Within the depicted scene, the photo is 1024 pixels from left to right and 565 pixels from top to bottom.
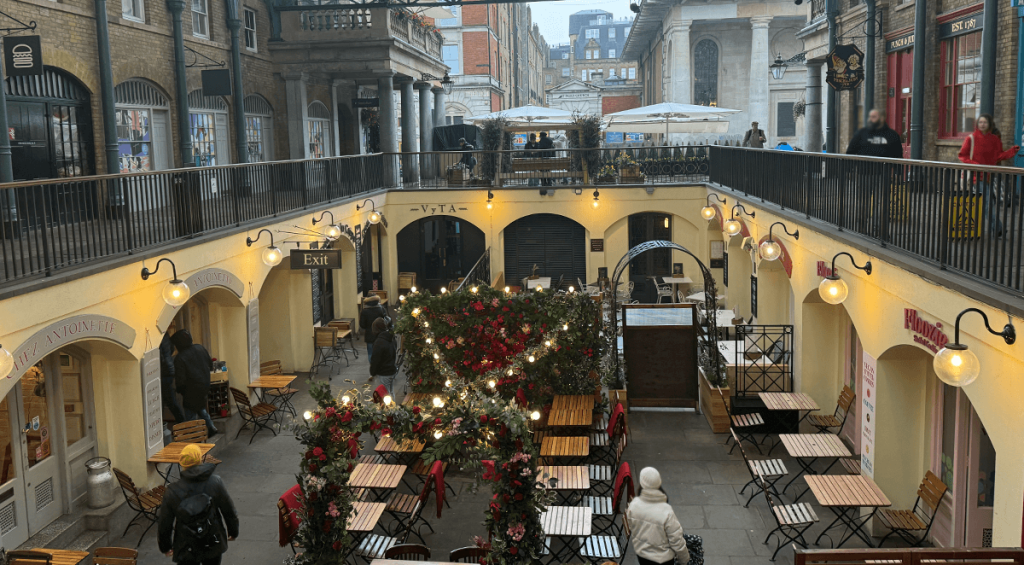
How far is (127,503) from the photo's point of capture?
10.5 meters

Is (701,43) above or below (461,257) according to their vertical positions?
above

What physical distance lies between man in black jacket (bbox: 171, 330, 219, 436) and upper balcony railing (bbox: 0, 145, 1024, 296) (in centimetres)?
149

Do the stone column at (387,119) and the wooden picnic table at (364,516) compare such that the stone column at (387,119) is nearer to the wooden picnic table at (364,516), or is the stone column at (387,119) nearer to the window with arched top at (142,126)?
the window with arched top at (142,126)

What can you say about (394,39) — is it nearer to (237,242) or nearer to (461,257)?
(461,257)

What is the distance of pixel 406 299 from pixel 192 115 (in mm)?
8389

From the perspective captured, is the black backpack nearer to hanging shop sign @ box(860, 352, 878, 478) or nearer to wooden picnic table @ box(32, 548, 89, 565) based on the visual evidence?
wooden picnic table @ box(32, 548, 89, 565)

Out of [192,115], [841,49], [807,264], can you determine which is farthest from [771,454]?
[192,115]

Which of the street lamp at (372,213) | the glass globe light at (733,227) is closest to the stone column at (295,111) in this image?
the street lamp at (372,213)

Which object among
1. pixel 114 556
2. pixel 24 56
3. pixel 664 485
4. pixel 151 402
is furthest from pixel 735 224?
pixel 114 556

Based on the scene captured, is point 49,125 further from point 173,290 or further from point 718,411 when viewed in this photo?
point 718,411

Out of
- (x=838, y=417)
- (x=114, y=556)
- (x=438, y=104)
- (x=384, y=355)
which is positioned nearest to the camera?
(x=114, y=556)

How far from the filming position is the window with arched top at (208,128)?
18609mm

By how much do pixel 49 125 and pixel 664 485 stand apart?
36.2 feet

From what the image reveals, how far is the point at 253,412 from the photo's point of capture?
43.4 ft
